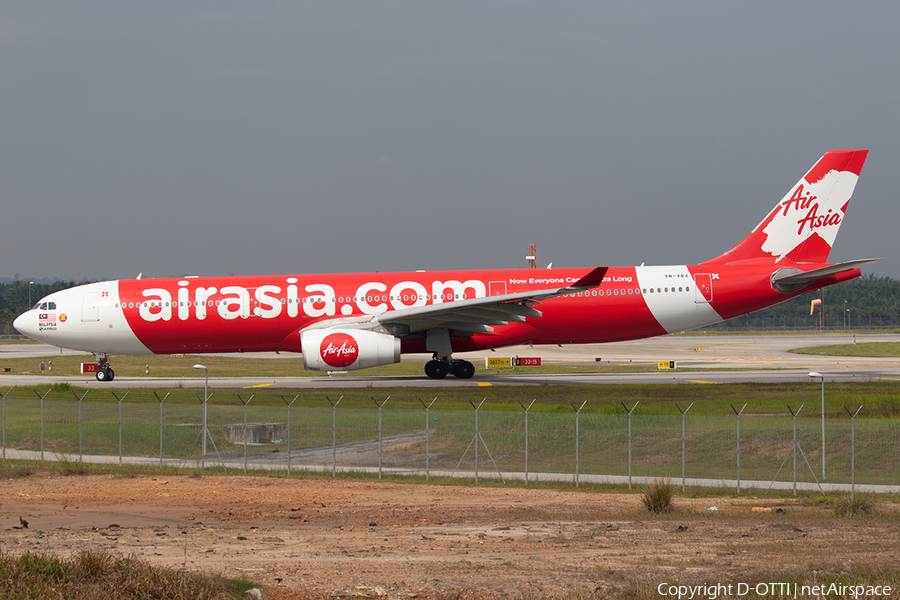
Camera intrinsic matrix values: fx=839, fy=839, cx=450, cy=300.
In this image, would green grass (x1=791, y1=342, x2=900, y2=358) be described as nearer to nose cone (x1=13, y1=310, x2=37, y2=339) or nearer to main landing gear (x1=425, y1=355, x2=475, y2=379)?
main landing gear (x1=425, y1=355, x2=475, y2=379)

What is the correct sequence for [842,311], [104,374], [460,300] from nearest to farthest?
[460,300] < [104,374] < [842,311]

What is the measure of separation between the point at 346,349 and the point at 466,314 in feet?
15.5

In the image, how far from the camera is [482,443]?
760 inches

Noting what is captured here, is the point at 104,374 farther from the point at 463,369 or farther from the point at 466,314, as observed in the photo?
the point at 466,314

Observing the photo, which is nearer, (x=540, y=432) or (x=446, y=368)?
(x=540, y=432)

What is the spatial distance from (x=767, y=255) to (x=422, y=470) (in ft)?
71.8

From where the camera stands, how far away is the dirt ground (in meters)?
10.0

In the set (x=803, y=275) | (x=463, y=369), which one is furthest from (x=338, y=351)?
(x=803, y=275)

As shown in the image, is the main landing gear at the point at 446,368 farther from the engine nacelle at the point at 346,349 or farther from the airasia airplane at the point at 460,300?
the engine nacelle at the point at 346,349

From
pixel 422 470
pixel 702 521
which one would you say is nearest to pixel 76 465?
pixel 422 470

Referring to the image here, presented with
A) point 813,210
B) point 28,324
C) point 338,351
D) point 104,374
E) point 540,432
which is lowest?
point 540,432

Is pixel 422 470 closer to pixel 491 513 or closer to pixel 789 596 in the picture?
pixel 491 513

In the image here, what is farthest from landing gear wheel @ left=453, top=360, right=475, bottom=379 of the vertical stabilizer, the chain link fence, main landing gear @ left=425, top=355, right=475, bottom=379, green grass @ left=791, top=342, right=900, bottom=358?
green grass @ left=791, top=342, right=900, bottom=358

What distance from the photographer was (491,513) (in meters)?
14.3
